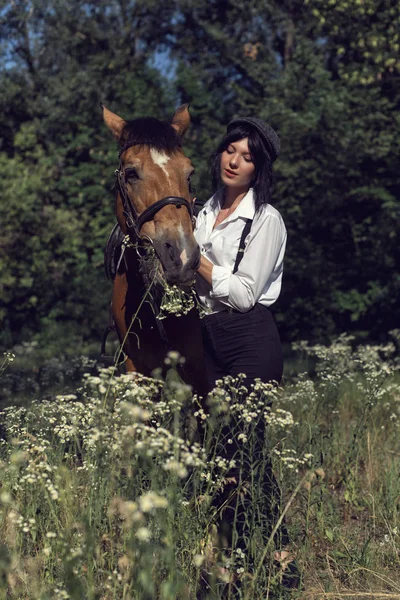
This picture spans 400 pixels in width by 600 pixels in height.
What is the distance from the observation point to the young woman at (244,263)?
3852mm

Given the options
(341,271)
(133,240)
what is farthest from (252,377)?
(341,271)

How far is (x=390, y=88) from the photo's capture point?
16.1 meters

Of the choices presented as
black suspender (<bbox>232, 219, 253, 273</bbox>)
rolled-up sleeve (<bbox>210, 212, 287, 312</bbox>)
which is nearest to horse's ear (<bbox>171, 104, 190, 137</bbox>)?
black suspender (<bbox>232, 219, 253, 273</bbox>)

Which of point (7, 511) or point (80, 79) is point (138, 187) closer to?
point (7, 511)

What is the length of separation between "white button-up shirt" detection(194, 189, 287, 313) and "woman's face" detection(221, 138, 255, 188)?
9 centimetres

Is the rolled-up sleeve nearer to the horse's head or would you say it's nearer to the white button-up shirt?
the white button-up shirt

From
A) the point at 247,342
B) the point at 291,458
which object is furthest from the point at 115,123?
the point at 291,458

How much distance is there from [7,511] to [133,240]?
157 centimetres

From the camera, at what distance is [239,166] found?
408 centimetres

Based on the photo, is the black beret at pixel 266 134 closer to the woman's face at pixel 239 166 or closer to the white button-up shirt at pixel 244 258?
the woman's face at pixel 239 166

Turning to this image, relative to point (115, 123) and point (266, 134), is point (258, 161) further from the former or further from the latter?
point (115, 123)

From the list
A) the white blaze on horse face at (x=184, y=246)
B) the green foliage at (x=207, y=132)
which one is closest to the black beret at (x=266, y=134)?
the white blaze on horse face at (x=184, y=246)

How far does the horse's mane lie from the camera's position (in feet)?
13.8

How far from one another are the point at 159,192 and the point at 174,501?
6.55ft
